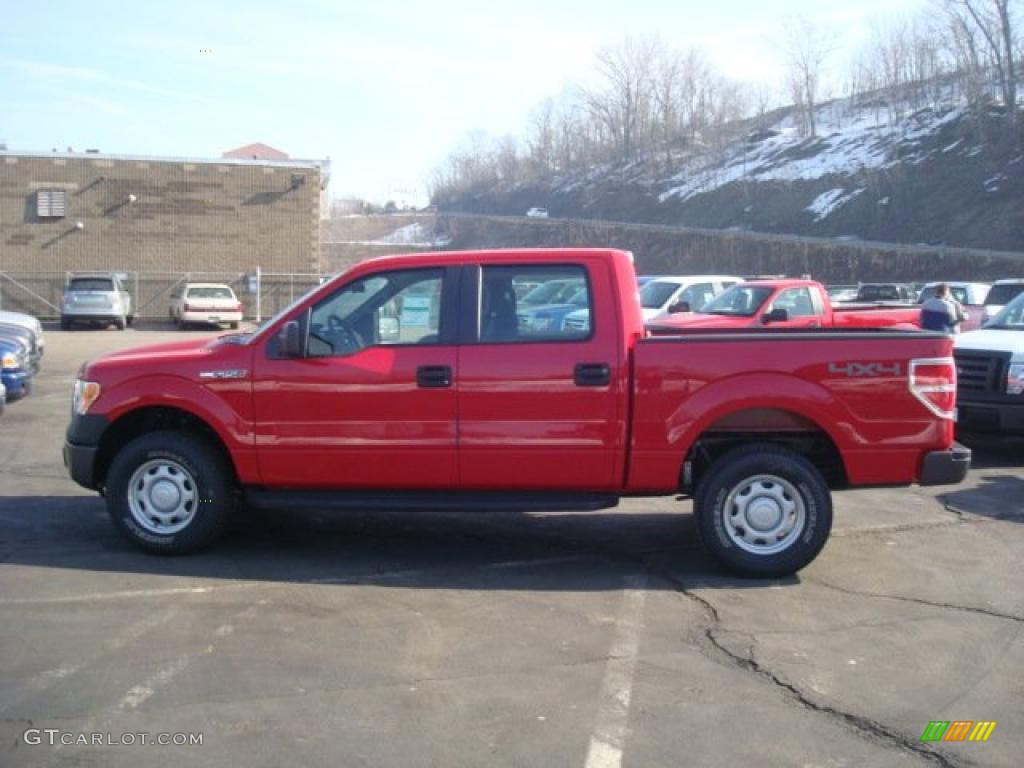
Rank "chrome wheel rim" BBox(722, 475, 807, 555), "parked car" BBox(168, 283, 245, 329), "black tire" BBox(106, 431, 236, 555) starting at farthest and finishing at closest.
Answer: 1. "parked car" BBox(168, 283, 245, 329)
2. "black tire" BBox(106, 431, 236, 555)
3. "chrome wheel rim" BBox(722, 475, 807, 555)

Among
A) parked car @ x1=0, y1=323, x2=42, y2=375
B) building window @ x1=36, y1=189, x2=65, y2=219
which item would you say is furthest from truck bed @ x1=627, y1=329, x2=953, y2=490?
→ building window @ x1=36, y1=189, x2=65, y2=219

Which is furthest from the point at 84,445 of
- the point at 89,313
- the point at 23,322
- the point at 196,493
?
the point at 89,313

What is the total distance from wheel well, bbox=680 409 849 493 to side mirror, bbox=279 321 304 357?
2.58m

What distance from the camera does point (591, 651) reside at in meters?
5.52

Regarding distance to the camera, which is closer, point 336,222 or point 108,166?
point 108,166

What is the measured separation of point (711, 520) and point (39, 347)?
12.5m

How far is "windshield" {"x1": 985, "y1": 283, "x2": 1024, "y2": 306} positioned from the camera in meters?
20.0

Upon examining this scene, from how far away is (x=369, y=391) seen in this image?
22.5ft

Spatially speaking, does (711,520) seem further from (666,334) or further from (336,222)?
(336,222)

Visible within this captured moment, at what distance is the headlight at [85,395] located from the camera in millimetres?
7188

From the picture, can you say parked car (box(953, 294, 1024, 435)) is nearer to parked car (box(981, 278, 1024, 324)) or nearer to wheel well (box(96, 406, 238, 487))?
wheel well (box(96, 406, 238, 487))

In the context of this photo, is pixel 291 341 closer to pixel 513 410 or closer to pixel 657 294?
pixel 513 410

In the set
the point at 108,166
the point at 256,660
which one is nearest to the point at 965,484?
Result: the point at 256,660

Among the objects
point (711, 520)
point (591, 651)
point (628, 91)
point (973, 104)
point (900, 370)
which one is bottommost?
point (591, 651)
